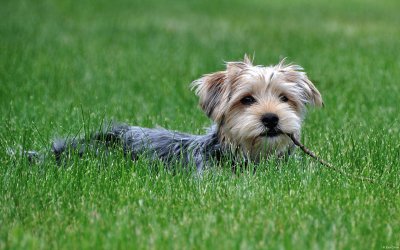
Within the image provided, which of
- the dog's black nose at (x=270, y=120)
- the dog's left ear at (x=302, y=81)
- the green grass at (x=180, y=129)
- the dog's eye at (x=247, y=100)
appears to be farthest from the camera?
the dog's left ear at (x=302, y=81)

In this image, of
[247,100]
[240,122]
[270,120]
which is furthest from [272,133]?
[247,100]

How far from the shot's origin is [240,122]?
638 centimetres

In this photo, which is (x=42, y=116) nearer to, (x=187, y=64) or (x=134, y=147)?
(x=134, y=147)

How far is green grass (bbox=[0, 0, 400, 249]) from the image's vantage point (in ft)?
16.1

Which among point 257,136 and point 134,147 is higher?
point 257,136

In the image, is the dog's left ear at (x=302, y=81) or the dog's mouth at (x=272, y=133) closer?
the dog's mouth at (x=272, y=133)

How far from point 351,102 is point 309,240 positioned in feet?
19.2

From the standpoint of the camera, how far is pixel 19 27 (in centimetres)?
1692

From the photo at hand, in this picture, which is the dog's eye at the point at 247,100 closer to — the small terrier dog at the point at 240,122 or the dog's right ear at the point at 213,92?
the small terrier dog at the point at 240,122

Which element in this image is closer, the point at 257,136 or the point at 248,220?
the point at 248,220

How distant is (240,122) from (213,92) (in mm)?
578

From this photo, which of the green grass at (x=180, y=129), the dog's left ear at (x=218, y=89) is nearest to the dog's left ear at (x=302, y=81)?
the dog's left ear at (x=218, y=89)

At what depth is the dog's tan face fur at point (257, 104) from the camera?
6.29 meters

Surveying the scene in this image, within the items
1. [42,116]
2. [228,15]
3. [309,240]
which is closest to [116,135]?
[42,116]
